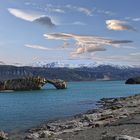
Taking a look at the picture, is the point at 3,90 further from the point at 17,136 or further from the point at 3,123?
the point at 17,136

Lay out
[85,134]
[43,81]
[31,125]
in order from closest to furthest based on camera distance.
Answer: [85,134], [31,125], [43,81]

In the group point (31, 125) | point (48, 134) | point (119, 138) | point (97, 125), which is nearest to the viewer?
point (119, 138)

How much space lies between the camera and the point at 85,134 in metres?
35.5

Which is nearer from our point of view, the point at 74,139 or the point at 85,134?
the point at 74,139

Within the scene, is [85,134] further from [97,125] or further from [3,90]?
[3,90]

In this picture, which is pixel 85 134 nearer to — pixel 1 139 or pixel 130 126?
pixel 130 126

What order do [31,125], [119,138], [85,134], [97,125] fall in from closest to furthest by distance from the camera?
[119,138] → [85,134] → [97,125] → [31,125]

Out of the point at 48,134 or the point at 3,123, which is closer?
the point at 48,134

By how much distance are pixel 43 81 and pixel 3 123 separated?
454ft

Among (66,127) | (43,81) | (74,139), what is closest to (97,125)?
(66,127)

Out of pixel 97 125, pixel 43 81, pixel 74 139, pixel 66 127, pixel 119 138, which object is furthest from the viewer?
pixel 43 81

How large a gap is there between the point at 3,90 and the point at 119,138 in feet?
579

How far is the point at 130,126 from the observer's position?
121 feet

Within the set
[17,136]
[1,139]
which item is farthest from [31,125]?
[1,139]
